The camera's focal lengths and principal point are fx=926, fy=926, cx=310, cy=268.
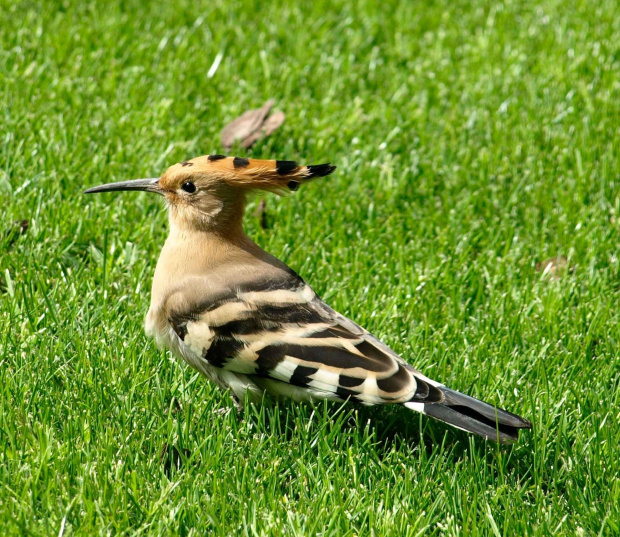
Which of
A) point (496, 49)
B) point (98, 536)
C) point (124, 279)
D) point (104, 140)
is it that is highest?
point (496, 49)

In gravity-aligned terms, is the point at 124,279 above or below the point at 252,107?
below

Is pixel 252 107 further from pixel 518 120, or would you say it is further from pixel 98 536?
pixel 98 536

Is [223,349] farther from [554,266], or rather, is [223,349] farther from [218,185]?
[554,266]

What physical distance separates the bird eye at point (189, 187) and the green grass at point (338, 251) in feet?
2.06

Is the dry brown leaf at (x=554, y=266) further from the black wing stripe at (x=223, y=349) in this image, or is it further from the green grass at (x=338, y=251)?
the black wing stripe at (x=223, y=349)

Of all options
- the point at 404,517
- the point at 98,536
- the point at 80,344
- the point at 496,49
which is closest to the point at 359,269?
the point at 80,344

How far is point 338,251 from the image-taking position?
4703mm

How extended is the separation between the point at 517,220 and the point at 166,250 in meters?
2.16

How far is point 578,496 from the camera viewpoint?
10.4 ft

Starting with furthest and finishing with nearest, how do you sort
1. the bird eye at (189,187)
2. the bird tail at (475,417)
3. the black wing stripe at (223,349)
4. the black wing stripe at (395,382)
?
the bird eye at (189,187) < the black wing stripe at (223,349) < the black wing stripe at (395,382) < the bird tail at (475,417)

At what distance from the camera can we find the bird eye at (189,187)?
386 centimetres

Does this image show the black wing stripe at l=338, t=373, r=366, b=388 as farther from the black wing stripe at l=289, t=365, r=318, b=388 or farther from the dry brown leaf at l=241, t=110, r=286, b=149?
the dry brown leaf at l=241, t=110, r=286, b=149

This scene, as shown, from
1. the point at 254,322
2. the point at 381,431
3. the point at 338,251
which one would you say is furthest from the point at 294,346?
the point at 338,251

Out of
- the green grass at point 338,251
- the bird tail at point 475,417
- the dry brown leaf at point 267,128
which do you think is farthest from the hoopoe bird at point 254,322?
the dry brown leaf at point 267,128
